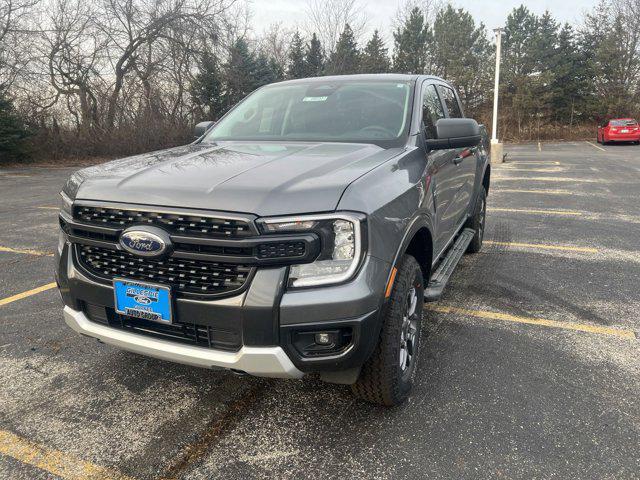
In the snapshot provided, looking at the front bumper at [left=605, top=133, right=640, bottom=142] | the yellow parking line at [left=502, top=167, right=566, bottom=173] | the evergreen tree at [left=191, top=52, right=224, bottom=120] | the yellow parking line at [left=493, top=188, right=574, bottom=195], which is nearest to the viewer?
the yellow parking line at [left=493, top=188, right=574, bottom=195]

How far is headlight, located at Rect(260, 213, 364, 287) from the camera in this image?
2039 millimetres

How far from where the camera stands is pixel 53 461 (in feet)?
7.41

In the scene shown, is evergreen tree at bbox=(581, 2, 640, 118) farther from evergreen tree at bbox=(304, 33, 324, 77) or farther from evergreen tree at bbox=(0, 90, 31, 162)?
evergreen tree at bbox=(0, 90, 31, 162)

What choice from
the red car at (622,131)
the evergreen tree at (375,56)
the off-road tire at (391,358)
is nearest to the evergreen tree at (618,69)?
the red car at (622,131)

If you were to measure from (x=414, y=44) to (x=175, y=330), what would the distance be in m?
44.8

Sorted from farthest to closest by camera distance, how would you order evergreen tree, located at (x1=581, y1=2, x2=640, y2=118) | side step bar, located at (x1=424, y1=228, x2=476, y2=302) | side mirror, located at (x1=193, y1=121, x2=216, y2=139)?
evergreen tree, located at (x1=581, y1=2, x2=640, y2=118), side mirror, located at (x1=193, y1=121, x2=216, y2=139), side step bar, located at (x1=424, y1=228, x2=476, y2=302)

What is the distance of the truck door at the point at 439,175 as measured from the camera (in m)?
3.25

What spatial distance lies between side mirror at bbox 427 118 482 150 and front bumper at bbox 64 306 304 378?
5.90 feet

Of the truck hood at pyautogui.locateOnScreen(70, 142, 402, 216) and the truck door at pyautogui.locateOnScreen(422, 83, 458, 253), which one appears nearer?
the truck hood at pyautogui.locateOnScreen(70, 142, 402, 216)

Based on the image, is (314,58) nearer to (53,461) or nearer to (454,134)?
(454,134)

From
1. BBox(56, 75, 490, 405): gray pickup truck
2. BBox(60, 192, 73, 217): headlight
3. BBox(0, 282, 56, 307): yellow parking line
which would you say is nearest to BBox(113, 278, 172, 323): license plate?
BBox(56, 75, 490, 405): gray pickup truck

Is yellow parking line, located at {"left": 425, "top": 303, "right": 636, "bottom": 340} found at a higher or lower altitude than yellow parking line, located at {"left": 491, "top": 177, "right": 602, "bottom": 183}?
lower

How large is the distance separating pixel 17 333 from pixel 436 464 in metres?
3.15

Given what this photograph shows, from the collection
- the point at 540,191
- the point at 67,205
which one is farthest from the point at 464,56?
the point at 67,205
